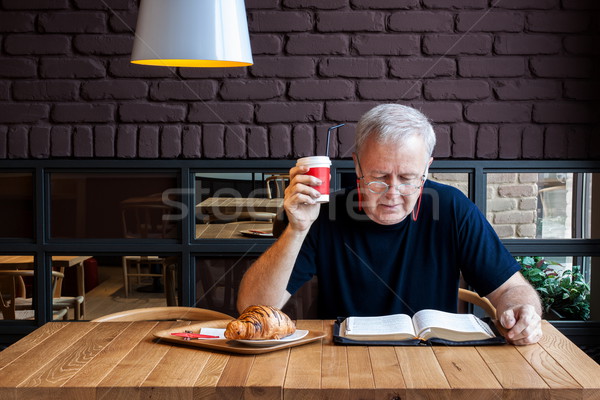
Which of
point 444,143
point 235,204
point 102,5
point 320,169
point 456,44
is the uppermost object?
point 102,5

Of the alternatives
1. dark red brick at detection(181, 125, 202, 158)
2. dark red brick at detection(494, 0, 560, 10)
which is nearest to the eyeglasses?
dark red brick at detection(181, 125, 202, 158)

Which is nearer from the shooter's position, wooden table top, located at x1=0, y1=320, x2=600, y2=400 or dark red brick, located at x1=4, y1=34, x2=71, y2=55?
wooden table top, located at x1=0, y1=320, x2=600, y2=400

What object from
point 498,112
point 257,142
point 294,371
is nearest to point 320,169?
point 294,371

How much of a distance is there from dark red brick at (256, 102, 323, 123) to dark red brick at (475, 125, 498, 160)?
555mm

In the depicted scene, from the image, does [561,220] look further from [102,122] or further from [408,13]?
[102,122]

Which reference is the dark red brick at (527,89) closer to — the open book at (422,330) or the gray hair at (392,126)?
the gray hair at (392,126)

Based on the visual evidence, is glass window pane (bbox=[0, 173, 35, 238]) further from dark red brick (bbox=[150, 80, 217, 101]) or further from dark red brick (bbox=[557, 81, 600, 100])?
dark red brick (bbox=[557, 81, 600, 100])

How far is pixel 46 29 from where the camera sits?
94.7 inches

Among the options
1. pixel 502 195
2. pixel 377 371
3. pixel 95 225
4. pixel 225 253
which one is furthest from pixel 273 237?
pixel 377 371

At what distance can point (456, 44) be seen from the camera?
2389 millimetres

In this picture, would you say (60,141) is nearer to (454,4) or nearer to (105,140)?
(105,140)

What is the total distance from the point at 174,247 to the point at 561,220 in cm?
140

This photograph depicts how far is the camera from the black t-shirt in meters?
1.95

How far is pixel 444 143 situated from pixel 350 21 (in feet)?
1.74
